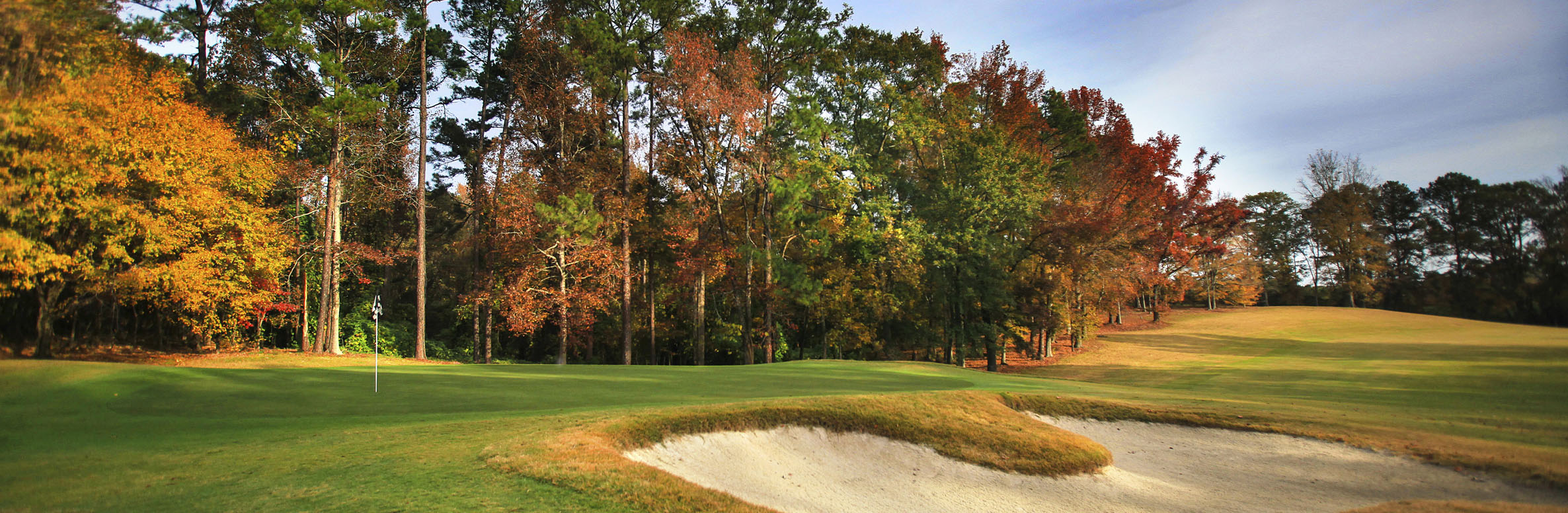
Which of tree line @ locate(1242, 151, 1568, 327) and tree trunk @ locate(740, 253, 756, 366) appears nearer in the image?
tree line @ locate(1242, 151, 1568, 327)

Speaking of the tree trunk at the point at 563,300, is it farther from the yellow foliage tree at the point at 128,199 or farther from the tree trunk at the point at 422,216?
the yellow foliage tree at the point at 128,199

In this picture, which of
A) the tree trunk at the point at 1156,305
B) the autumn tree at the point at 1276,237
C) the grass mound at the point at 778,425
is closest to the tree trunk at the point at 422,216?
the grass mound at the point at 778,425

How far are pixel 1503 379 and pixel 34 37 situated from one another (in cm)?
3531

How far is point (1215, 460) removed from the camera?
1004 centimetres

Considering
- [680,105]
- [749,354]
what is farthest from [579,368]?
[680,105]

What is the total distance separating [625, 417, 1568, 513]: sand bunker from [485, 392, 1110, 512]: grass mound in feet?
0.68

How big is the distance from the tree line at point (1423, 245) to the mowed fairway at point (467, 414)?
318 centimetres

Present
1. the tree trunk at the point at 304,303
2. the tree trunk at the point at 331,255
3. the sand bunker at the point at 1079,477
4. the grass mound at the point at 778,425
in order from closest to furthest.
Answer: the grass mound at the point at 778,425 < the sand bunker at the point at 1079,477 < the tree trunk at the point at 331,255 < the tree trunk at the point at 304,303

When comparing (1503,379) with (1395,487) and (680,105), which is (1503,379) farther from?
(680,105)

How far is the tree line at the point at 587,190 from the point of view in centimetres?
2136

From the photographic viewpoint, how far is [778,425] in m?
10.4

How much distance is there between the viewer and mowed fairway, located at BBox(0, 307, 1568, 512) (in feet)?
18.4

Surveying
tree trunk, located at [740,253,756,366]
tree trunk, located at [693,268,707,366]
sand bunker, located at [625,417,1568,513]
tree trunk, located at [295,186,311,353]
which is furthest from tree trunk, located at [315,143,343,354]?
sand bunker, located at [625,417,1568,513]

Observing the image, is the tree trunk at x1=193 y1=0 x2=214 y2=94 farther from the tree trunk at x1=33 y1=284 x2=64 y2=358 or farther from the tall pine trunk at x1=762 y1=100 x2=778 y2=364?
the tall pine trunk at x1=762 y1=100 x2=778 y2=364
